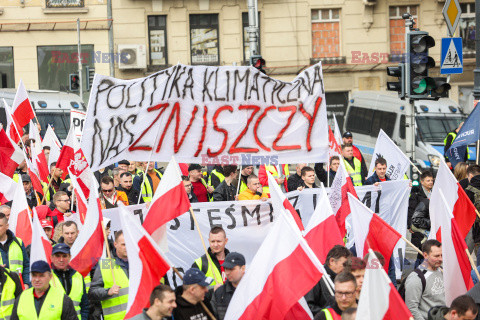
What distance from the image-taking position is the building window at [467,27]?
32844 millimetres

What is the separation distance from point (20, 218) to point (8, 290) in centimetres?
223

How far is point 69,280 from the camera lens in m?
8.66

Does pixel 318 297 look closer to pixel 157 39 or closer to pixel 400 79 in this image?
pixel 400 79

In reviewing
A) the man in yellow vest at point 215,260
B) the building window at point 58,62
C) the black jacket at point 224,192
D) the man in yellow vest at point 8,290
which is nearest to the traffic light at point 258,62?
the black jacket at point 224,192

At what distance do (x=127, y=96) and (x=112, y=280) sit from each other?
2.85 m

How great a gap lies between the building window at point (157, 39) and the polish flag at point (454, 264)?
24.9 m

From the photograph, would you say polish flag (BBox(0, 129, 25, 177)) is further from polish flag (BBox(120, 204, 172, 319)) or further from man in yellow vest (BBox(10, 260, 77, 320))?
man in yellow vest (BBox(10, 260, 77, 320))

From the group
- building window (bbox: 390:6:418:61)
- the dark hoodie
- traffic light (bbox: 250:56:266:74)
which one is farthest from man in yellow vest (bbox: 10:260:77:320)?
building window (bbox: 390:6:418:61)

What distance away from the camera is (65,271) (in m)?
8.68

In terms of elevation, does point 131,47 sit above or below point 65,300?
above

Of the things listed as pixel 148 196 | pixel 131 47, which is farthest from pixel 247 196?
pixel 131 47

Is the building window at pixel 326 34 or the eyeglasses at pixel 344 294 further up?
the building window at pixel 326 34

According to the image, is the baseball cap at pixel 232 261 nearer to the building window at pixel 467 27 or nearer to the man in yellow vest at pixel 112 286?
the man in yellow vest at pixel 112 286

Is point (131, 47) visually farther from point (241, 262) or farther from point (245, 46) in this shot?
point (241, 262)
